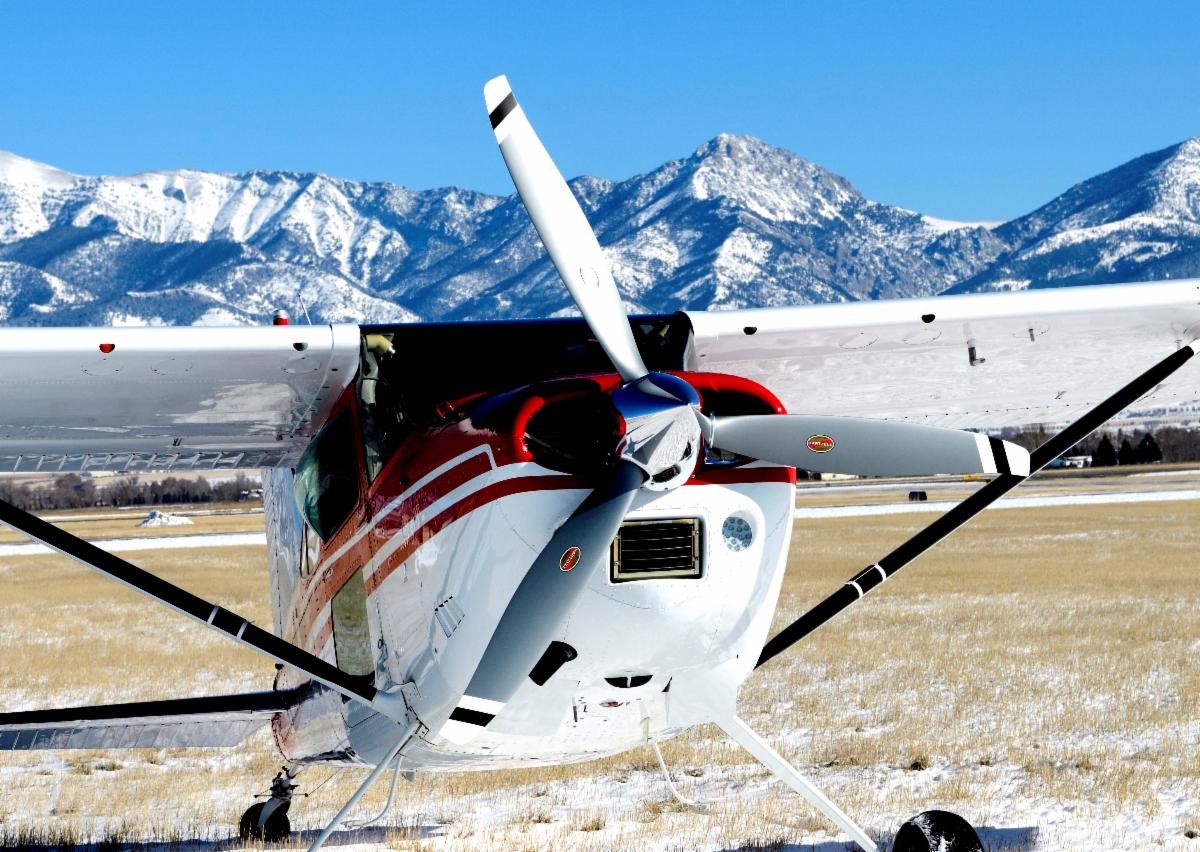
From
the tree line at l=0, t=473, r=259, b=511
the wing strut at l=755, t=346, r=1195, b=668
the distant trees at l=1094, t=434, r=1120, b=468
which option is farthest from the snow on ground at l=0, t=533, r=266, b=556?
the distant trees at l=1094, t=434, r=1120, b=468

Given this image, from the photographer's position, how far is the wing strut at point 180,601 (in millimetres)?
6902

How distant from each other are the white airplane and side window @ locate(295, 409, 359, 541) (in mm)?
22

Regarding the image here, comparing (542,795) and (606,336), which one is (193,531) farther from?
(606,336)

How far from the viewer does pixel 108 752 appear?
1290 centimetres

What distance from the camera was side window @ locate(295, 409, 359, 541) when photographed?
748 cm

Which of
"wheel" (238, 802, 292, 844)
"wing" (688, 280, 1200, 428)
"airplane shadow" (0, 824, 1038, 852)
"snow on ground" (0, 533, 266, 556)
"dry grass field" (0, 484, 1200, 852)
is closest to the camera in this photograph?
"wing" (688, 280, 1200, 428)

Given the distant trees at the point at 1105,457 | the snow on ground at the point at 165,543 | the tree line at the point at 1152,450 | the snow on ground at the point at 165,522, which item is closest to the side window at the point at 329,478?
the snow on ground at the point at 165,543

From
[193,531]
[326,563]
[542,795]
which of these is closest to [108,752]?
[542,795]

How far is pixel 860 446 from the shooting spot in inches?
219

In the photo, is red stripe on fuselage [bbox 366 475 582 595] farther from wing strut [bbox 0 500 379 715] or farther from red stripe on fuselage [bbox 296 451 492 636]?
wing strut [bbox 0 500 379 715]

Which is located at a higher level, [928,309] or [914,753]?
[928,309]

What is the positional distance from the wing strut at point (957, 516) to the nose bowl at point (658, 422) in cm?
284

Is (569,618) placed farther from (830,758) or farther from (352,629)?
(830,758)

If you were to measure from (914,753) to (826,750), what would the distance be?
0.80 meters
